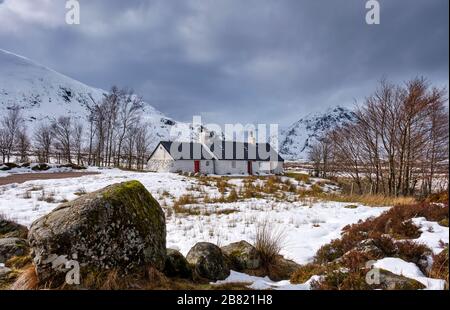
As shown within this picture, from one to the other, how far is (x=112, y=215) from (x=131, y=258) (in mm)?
667

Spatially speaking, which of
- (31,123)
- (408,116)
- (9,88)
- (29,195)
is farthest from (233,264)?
(9,88)

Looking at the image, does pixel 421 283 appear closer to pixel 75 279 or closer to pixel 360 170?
pixel 75 279

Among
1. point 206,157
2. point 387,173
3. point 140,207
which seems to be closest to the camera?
point 140,207

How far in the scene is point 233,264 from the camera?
4969mm

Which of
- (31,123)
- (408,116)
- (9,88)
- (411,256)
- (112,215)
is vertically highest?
(9,88)

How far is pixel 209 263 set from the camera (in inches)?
176

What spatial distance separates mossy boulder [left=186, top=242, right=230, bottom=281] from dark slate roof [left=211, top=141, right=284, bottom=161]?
141ft

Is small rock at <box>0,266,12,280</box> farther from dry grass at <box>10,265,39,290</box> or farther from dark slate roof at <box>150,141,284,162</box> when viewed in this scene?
dark slate roof at <box>150,141,284,162</box>

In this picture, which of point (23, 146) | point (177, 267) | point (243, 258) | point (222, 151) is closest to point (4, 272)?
point (177, 267)

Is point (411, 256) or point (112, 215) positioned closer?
point (112, 215)

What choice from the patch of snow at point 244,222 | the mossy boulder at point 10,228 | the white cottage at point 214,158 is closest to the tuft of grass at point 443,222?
the patch of snow at point 244,222

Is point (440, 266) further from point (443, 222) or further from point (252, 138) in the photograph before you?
point (252, 138)

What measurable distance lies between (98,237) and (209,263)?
1911 mm

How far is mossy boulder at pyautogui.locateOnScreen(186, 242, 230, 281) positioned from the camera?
14.5ft
